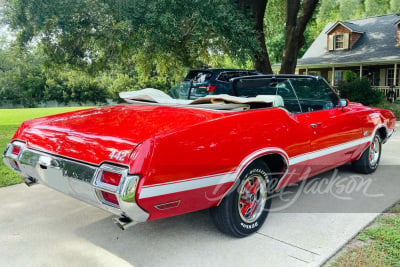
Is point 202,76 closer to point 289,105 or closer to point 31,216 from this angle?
point 289,105

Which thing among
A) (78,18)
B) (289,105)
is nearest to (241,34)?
(78,18)

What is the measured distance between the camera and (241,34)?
1073 cm

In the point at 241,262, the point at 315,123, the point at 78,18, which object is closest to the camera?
the point at 241,262

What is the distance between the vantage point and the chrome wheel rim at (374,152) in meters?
5.20

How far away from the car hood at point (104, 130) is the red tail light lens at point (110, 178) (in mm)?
100

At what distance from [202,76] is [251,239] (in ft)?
24.4

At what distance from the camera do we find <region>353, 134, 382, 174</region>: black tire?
5.08 meters

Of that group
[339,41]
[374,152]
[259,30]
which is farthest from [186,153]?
[339,41]

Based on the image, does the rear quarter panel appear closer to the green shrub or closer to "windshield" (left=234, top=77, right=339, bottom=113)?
"windshield" (left=234, top=77, right=339, bottom=113)

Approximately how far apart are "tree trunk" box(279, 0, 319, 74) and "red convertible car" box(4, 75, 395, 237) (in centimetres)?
922

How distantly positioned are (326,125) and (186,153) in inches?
83.4

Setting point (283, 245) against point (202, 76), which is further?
point (202, 76)

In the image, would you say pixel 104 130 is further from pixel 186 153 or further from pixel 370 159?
pixel 370 159

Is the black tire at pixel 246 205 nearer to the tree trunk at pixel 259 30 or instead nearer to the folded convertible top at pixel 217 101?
the folded convertible top at pixel 217 101
